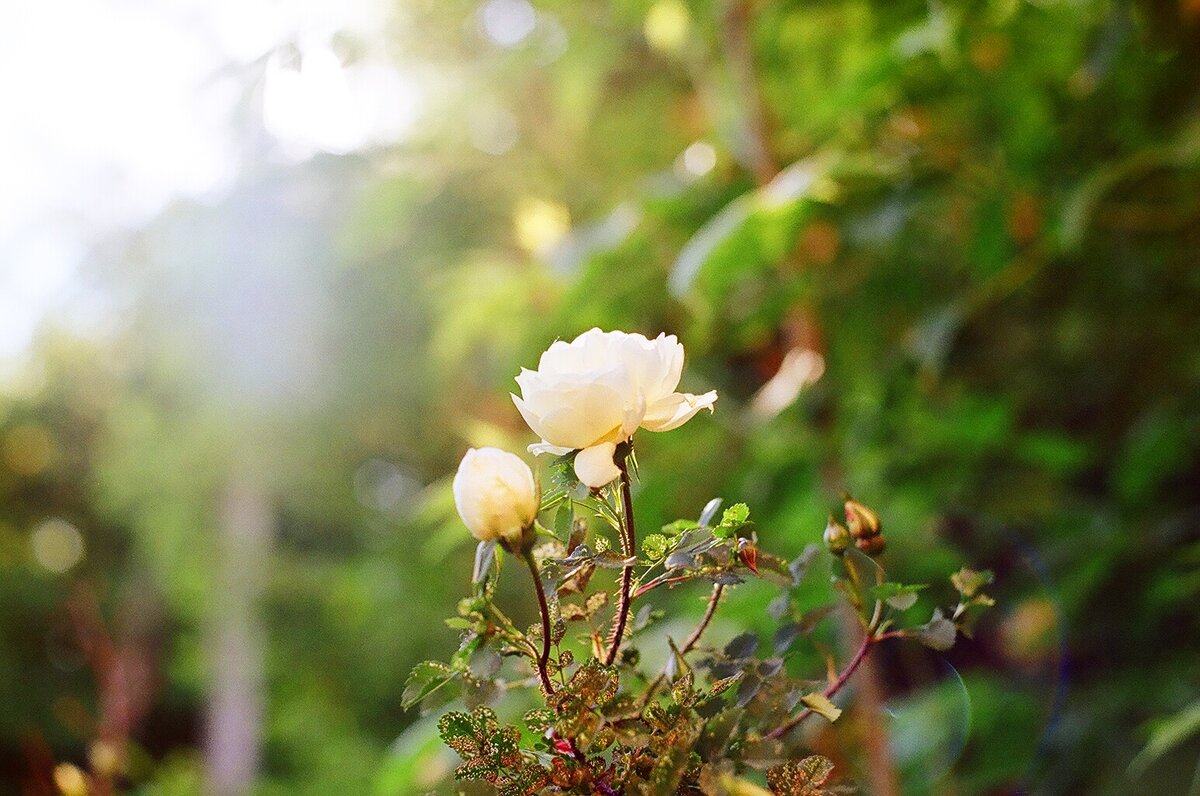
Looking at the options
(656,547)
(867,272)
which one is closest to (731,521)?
(656,547)

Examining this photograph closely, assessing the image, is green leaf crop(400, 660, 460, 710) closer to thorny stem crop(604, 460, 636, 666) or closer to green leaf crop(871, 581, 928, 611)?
thorny stem crop(604, 460, 636, 666)

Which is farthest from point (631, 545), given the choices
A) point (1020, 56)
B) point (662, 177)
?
point (1020, 56)

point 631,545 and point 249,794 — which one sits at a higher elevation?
point 631,545

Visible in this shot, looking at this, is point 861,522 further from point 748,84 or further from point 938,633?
point 748,84

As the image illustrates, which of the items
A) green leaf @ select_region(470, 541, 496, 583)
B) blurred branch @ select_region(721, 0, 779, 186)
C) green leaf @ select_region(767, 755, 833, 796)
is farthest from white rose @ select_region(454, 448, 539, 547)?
blurred branch @ select_region(721, 0, 779, 186)

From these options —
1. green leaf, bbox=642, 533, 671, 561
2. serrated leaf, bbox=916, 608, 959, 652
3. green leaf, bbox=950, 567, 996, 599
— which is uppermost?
green leaf, bbox=642, 533, 671, 561

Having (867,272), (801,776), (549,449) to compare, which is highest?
(867,272)

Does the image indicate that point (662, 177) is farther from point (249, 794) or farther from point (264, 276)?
point (249, 794)
